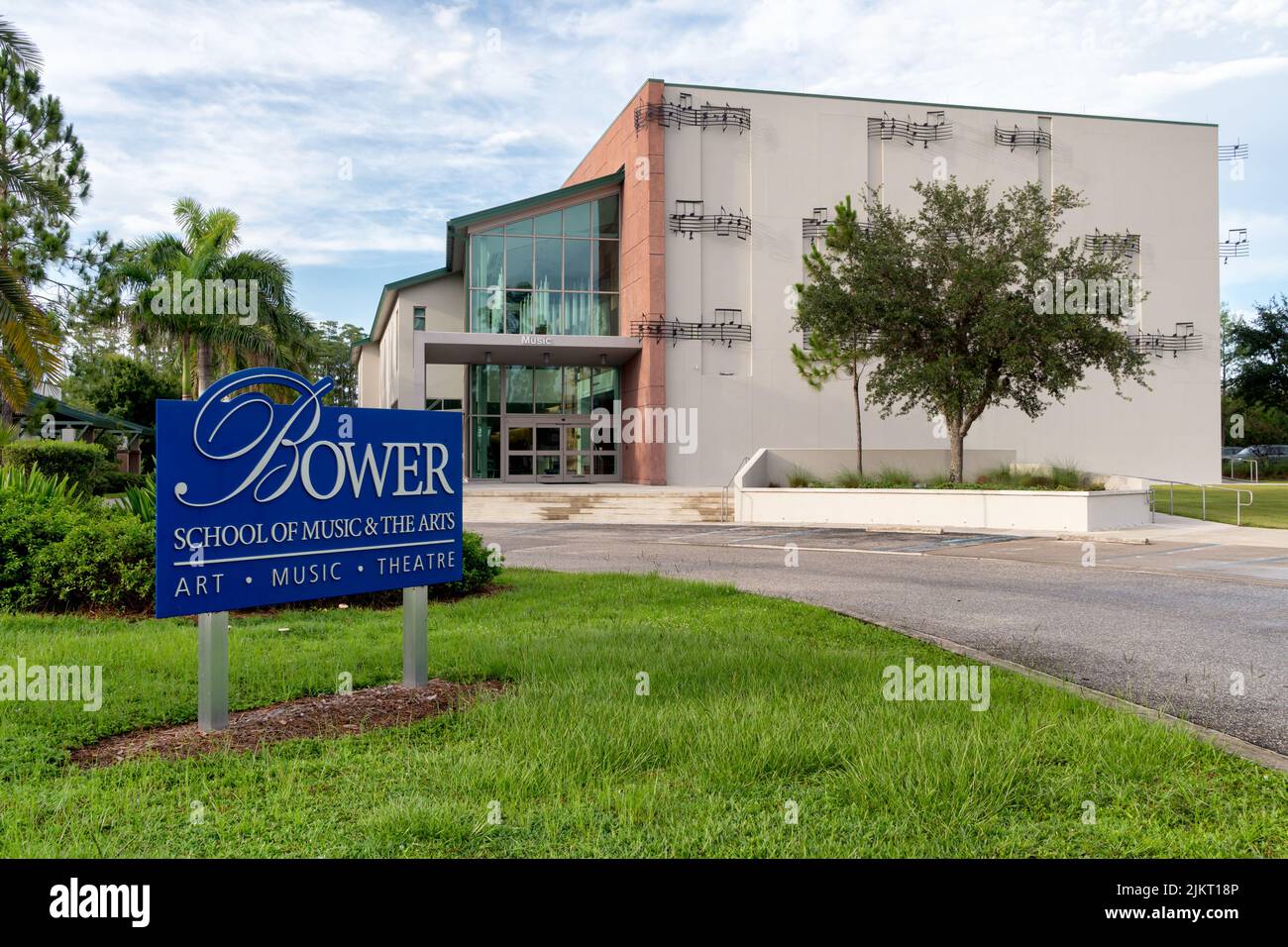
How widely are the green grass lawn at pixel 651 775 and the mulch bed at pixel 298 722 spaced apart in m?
0.17

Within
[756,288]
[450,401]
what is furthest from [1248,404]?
[450,401]

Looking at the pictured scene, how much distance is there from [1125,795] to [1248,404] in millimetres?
61713

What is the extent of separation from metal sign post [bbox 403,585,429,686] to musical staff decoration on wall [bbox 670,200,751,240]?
102ft

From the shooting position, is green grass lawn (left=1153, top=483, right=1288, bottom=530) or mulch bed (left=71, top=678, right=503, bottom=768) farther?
green grass lawn (left=1153, top=483, right=1288, bottom=530)

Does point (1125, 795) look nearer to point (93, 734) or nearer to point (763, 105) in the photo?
point (93, 734)

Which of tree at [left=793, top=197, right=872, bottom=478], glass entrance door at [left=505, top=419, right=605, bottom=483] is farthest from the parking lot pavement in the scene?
glass entrance door at [left=505, top=419, right=605, bottom=483]

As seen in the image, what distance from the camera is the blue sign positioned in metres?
5.16

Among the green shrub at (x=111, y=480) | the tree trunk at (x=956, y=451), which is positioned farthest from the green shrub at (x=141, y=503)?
the tree trunk at (x=956, y=451)

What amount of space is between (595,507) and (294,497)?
70.8 feet

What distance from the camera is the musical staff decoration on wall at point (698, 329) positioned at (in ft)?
115

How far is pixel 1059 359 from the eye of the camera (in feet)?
74.5

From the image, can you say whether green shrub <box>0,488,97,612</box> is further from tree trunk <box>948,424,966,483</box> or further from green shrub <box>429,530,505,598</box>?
tree trunk <box>948,424,966,483</box>

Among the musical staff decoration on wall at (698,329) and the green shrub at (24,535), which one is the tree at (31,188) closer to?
the green shrub at (24,535)

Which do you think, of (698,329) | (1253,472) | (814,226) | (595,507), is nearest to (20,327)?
(595,507)
